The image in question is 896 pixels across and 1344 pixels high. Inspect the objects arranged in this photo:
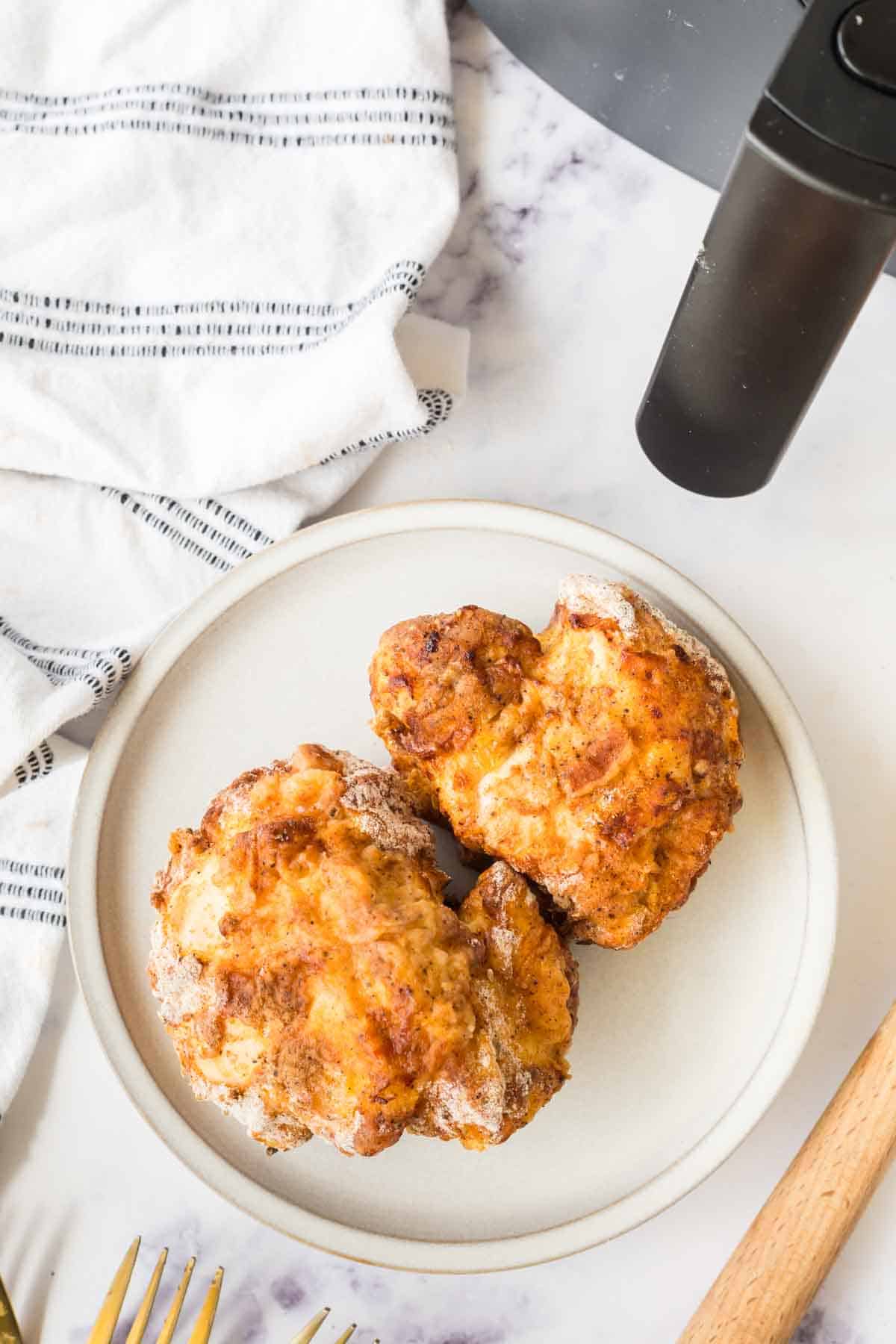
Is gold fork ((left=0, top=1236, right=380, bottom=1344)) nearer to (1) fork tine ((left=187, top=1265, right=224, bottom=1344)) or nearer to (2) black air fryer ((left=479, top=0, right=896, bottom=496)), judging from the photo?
(1) fork tine ((left=187, top=1265, right=224, bottom=1344))

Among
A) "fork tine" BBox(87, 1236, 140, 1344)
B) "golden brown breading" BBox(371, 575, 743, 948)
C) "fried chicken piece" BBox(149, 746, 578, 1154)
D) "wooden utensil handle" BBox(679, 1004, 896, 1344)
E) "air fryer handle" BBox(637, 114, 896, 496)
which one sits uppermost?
"air fryer handle" BBox(637, 114, 896, 496)

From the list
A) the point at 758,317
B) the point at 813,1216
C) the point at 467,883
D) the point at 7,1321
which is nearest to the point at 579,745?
the point at 467,883

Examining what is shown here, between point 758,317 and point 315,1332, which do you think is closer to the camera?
point 758,317

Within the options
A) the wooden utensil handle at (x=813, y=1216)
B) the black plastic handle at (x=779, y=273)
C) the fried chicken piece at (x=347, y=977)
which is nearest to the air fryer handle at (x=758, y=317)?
the black plastic handle at (x=779, y=273)

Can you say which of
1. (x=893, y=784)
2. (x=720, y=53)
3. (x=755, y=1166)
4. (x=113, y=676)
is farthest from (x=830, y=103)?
(x=755, y=1166)

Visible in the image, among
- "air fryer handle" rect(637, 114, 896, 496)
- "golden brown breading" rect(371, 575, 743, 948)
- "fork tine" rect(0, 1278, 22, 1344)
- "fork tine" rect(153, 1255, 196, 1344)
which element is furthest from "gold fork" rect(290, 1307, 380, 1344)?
"air fryer handle" rect(637, 114, 896, 496)

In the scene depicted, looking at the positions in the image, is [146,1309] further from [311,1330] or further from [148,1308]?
[311,1330]

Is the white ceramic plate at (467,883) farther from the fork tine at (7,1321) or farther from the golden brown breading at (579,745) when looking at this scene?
the fork tine at (7,1321)

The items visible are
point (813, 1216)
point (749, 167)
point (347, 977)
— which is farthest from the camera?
point (813, 1216)
